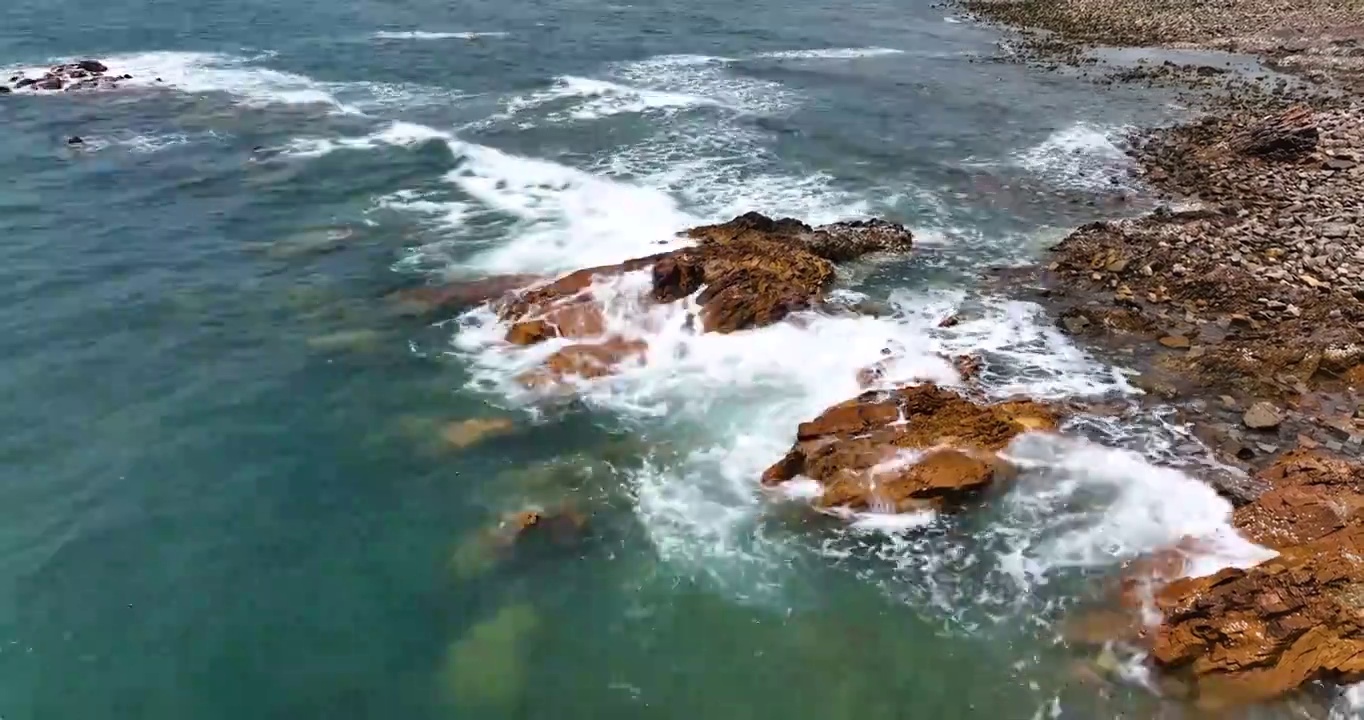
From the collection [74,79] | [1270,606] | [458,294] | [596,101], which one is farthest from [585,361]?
[74,79]

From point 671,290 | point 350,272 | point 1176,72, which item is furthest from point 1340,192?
point 350,272

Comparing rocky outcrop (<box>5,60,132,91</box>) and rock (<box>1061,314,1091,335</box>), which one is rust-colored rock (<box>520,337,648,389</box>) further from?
rocky outcrop (<box>5,60,132,91</box>)

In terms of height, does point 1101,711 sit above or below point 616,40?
below

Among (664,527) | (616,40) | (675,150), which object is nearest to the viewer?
(664,527)

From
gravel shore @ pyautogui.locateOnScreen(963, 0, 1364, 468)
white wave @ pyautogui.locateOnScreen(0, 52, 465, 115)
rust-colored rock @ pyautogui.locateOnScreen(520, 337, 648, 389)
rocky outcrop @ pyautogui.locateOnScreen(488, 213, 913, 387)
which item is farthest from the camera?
white wave @ pyautogui.locateOnScreen(0, 52, 465, 115)

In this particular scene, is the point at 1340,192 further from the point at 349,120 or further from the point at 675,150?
the point at 349,120

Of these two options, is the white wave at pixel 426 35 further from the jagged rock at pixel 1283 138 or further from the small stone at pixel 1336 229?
the small stone at pixel 1336 229

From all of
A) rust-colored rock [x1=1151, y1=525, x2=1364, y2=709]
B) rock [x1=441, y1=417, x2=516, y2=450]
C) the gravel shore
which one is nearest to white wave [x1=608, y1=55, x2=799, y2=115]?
the gravel shore

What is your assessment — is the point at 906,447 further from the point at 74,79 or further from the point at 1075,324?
the point at 74,79
